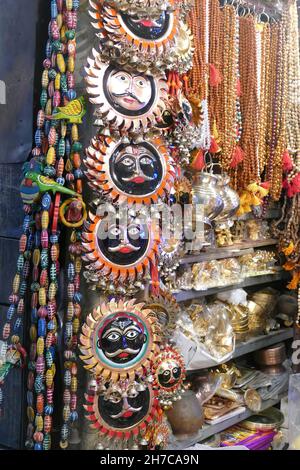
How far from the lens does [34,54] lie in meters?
1.51

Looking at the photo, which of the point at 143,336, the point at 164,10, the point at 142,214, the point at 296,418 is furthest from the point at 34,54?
the point at 296,418

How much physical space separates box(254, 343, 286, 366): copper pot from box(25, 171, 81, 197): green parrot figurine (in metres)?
1.39

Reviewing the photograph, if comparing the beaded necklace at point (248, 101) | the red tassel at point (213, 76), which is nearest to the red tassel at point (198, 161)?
the red tassel at point (213, 76)

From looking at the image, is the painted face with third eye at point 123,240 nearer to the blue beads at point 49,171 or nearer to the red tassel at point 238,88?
the blue beads at point 49,171

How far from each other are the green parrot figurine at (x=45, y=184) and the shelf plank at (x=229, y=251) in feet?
1.92

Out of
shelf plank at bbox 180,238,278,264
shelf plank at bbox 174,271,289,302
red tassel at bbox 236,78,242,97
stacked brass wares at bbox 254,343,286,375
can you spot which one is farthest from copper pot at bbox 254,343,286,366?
red tassel at bbox 236,78,242,97

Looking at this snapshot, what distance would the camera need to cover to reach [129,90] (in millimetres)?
1417

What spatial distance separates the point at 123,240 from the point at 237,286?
36.9 inches

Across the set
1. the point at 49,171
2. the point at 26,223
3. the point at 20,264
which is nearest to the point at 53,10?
the point at 49,171

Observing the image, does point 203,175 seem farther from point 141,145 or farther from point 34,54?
point 34,54

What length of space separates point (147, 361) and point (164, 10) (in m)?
0.95

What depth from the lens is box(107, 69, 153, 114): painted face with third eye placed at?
1.39 meters

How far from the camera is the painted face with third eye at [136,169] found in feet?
4.64

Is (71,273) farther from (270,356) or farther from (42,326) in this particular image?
(270,356)
